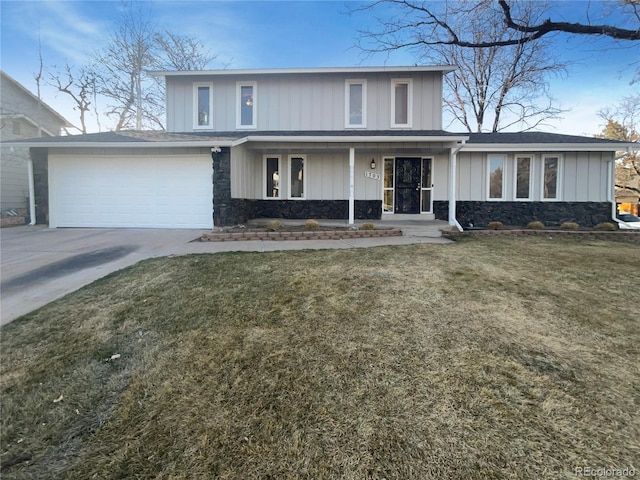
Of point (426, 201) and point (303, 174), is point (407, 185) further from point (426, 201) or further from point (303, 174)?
point (303, 174)

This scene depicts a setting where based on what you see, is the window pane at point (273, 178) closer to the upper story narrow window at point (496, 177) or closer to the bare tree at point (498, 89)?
the upper story narrow window at point (496, 177)

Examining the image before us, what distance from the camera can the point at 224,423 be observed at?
211 centimetres

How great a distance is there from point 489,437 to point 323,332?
1.61 m

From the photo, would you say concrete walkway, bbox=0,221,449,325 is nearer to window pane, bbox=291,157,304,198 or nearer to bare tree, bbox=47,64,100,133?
window pane, bbox=291,157,304,198

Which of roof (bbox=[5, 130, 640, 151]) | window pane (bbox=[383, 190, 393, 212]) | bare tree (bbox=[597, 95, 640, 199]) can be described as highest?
bare tree (bbox=[597, 95, 640, 199])

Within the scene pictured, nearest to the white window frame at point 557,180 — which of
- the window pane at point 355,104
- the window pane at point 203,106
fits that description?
the window pane at point 355,104

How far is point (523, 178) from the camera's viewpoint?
454 inches

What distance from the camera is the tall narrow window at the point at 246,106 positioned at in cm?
1176

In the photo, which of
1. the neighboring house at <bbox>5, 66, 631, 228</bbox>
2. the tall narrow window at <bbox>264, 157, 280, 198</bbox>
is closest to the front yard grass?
the neighboring house at <bbox>5, 66, 631, 228</bbox>

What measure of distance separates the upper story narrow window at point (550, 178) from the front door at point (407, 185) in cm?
440

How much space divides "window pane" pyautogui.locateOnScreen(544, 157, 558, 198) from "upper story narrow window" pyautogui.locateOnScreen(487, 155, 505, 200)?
149cm

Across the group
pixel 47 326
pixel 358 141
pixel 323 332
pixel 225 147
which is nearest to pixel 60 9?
pixel 225 147

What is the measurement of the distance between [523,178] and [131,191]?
13108 mm

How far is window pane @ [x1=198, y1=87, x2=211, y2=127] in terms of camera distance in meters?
12.0
